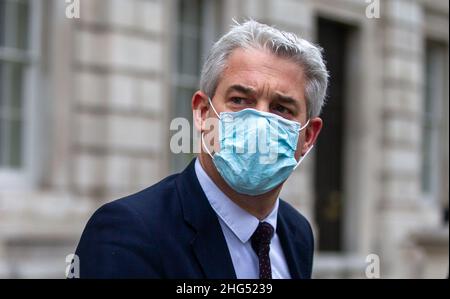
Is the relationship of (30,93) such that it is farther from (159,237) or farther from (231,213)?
(159,237)

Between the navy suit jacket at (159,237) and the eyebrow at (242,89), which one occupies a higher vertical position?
the eyebrow at (242,89)

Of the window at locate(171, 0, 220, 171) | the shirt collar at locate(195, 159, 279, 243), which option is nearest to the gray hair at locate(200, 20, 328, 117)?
the shirt collar at locate(195, 159, 279, 243)

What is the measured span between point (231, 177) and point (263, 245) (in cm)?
24

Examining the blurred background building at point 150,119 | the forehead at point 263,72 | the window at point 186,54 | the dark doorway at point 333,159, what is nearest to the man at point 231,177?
the forehead at point 263,72

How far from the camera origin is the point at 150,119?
9102mm

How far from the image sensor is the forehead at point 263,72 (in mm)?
2408

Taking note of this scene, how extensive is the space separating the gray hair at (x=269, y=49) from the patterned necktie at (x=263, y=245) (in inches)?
14.5

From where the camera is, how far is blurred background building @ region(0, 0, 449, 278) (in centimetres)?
816

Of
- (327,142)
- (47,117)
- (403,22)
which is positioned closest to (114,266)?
(47,117)

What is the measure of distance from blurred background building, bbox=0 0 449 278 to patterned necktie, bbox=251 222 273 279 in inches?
155

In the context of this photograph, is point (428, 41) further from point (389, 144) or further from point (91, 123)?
point (91, 123)

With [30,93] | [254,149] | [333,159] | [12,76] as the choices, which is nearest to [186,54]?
[30,93]

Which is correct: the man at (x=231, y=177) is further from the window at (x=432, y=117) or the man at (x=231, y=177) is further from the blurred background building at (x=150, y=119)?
the window at (x=432, y=117)
